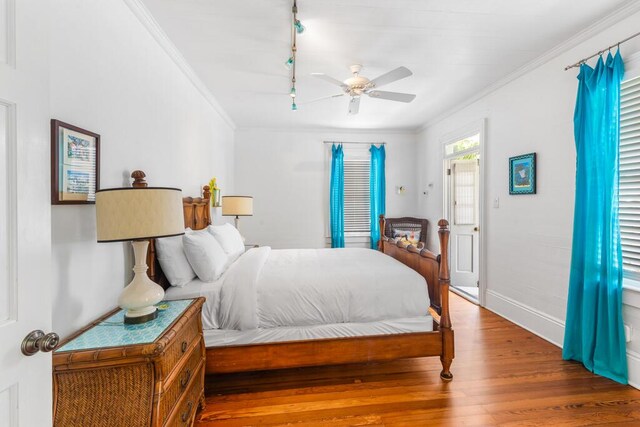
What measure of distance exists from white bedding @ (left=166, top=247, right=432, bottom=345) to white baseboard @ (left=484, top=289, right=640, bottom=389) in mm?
1436

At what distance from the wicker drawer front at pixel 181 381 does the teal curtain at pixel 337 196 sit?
3.54 m

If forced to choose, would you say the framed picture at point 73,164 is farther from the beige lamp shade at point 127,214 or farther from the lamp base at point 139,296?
the lamp base at point 139,296

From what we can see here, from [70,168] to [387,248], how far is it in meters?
2.95

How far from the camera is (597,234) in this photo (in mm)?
2230

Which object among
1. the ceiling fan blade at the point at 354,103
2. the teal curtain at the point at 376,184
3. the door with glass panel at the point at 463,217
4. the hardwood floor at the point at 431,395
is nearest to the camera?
the hardwood floor at the point at 431,395

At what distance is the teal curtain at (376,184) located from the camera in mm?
5395

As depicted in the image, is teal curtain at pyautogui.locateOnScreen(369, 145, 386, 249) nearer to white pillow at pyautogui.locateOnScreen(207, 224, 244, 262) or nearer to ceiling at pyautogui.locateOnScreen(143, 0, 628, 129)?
ceiling at pyautogui.locateOnScreen(143, 0, 628, 129)

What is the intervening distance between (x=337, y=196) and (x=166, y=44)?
3452 millimetres

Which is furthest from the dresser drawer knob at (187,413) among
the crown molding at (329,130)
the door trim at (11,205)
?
the crown molding at (329,130)

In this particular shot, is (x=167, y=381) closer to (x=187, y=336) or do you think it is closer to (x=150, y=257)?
(x=187, y=336)

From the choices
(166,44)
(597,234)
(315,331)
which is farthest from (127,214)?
(597,234)

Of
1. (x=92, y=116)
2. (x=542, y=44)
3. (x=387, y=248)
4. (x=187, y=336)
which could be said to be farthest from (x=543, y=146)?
(x=92, y=116)

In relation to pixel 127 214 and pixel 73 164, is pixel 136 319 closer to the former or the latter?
pixel 127 214

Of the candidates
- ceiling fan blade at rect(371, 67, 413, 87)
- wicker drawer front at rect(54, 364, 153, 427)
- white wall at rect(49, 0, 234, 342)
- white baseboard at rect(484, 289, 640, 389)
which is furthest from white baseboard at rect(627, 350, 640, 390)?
white wall at rect(49, 0, 234, 342)
